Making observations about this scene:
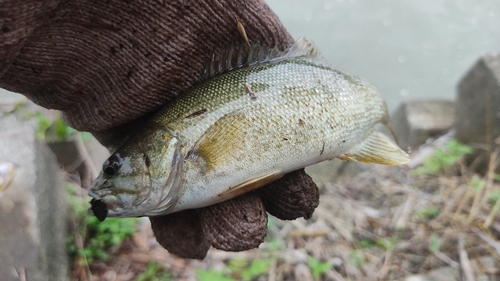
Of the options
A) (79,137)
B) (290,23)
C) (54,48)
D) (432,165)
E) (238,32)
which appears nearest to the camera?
(54,48)

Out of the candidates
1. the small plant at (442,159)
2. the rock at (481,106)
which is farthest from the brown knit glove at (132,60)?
the rock at (481,106)

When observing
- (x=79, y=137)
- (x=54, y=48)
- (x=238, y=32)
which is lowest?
(x=79, y=137)

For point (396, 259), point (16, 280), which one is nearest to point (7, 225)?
point (16, 280)

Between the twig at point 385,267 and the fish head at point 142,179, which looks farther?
the twig at point 385,267

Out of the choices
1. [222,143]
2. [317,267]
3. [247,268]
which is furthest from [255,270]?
[222,143]

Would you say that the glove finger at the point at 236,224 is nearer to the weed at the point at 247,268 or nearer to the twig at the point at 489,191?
the weed at the point at 247,268

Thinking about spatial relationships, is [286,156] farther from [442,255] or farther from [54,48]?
[442,255]
